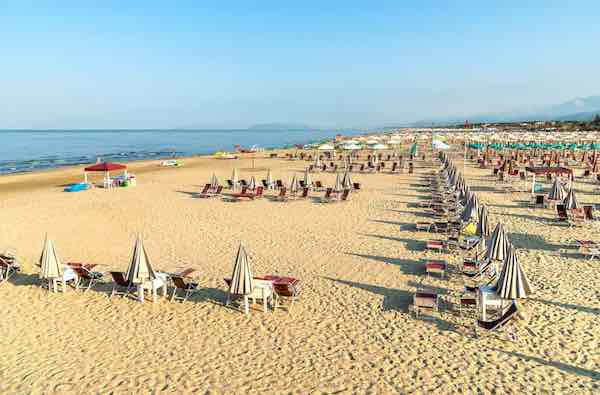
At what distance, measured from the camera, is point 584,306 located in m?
7.39

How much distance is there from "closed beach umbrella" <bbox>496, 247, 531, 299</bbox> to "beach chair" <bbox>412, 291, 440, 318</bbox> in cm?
103

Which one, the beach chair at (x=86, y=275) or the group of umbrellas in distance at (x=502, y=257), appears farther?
the beach chair at (x=86, y=275)

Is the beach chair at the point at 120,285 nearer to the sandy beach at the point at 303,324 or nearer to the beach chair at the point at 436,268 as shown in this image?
the sandy beach at the point at 303,324

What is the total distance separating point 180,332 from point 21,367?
2169 millimetres

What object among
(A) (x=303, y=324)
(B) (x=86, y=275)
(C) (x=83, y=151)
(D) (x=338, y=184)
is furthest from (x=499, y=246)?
(C) (x=83, y=151)

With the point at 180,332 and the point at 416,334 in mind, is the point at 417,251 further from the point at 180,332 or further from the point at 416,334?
the point at 180,332

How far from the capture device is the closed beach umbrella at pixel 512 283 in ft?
22.5

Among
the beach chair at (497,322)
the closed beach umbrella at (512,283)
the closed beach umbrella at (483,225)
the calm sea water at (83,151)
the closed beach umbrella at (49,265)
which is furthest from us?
the calm sea water at (83,151)

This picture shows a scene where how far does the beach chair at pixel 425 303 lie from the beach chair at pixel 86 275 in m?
6.30

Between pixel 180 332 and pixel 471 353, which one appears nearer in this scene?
pixel 471 353

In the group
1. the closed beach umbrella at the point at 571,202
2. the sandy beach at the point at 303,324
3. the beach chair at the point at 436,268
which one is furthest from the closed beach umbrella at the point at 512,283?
the closed beach umbrella at the point at 571,202

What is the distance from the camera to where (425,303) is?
7141 millimetres

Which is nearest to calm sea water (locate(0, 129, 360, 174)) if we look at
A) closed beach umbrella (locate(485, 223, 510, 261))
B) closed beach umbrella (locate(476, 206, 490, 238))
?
closed beach umbrella (locate(476, 206, 490, 238))

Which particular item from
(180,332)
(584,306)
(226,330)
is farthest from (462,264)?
(180,332)
